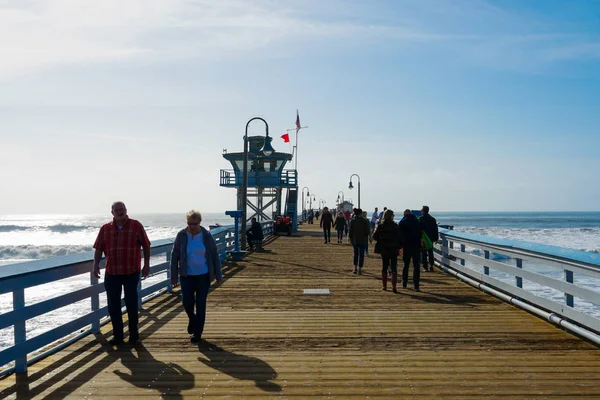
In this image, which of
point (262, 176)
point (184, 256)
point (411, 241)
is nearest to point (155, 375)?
point (184, 256)

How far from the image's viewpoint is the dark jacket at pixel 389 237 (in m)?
11.3

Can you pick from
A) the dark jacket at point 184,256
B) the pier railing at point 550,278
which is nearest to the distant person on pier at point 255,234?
the pier railing at point 550,278

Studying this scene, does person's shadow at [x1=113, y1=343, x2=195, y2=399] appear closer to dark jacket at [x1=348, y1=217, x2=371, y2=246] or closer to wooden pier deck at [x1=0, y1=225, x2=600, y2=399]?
wooden pier deck at [x1=0, y1=225, x2=600, y2=399]

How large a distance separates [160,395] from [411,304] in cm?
592

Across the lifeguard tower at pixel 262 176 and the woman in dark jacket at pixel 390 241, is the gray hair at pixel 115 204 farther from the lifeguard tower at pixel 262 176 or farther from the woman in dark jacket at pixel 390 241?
the lifeguard tower at pixel 262 176

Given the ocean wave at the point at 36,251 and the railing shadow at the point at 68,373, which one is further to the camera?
the ocean wave at the point at 36,251

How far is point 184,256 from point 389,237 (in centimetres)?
534

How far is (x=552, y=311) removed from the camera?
8.25 m

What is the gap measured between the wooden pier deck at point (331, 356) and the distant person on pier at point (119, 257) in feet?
1.15

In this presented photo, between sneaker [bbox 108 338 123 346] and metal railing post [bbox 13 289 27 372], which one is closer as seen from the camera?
metal railing post [bbox 13 289 27 372]

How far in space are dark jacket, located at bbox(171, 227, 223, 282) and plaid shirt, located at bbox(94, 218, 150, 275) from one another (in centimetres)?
53

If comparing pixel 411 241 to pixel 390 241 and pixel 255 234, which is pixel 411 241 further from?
pixel 255 234

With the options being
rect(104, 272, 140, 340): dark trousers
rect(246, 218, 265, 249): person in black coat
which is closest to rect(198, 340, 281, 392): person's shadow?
rect(104, 272, 140, 340): dark trousers

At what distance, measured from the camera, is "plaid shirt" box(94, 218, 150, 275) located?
682cm
